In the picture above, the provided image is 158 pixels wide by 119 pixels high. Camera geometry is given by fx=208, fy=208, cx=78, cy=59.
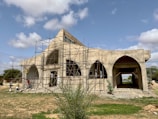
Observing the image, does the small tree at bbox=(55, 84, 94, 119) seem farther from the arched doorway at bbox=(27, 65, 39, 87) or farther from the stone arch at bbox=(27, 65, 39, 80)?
the stone arch at bbox=(27, 65, 39, 80)

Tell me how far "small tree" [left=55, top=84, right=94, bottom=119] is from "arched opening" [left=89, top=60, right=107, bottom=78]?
19.1 metres

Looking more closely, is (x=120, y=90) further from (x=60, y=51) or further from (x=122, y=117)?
(x=122, y=117)

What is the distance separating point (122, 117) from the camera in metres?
10.8

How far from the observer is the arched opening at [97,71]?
26.7m

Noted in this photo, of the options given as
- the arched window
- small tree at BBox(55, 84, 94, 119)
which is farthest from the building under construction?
small tree at BBox(55, 84, 94, 119)

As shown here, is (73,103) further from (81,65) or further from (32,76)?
(32,76)

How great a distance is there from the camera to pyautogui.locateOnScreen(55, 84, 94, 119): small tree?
702 cm

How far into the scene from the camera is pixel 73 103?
7070 mm

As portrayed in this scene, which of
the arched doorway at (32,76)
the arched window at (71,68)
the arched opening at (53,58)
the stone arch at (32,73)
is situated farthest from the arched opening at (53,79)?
the stone arch at (32,73)

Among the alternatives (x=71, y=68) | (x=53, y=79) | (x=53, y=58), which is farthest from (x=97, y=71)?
(x=53, y=58)

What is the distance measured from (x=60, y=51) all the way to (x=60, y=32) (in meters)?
3.35

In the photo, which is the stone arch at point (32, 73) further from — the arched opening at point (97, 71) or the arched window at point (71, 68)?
the arched opening at point (97, 71)

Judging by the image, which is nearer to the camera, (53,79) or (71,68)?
(71,68)

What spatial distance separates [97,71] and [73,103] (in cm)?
2101
